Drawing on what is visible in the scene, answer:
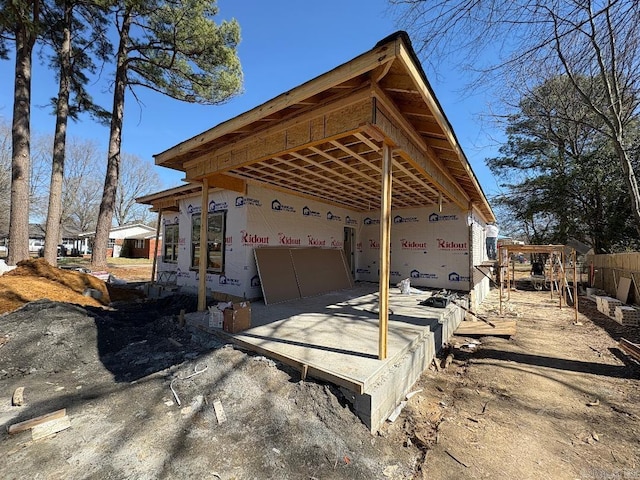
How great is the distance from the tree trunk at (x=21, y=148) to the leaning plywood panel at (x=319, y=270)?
799 centimetres

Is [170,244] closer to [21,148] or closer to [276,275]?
[276,275]

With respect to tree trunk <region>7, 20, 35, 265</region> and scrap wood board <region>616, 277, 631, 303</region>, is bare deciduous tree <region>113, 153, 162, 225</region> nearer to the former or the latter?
tree trunk <region>7, 20, 35, 265</region>

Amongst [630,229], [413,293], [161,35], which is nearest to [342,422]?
[413,293]

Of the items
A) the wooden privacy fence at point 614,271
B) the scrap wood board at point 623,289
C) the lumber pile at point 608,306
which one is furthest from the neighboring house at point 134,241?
the wooden privacy fence at point 614,271

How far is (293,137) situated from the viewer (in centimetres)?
330

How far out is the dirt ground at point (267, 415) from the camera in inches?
77.5

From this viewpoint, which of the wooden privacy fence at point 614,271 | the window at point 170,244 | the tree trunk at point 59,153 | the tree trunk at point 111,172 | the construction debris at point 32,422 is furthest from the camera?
the tree trunk at point 111,172

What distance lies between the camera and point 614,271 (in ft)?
30.8

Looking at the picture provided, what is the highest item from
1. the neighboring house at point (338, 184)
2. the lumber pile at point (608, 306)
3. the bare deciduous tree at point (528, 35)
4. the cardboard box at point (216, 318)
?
the bare deciduous tree at point (528, 35)

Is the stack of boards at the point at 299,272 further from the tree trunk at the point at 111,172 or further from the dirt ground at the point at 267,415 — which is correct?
the tree trunk at the point at 111,172

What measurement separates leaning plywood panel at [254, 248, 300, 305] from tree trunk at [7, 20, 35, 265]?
293 inches

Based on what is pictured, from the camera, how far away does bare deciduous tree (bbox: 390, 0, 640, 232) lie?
136 inches

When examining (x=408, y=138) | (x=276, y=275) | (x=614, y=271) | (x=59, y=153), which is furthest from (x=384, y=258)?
(x=59, y=153)

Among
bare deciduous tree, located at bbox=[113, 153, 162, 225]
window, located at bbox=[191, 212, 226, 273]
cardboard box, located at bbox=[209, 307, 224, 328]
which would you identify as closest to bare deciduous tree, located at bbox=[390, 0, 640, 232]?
cardboard box, located at bbox=[209, 307, 224, 328]
